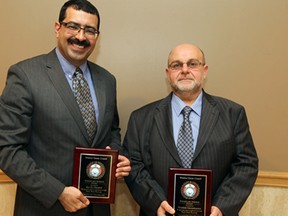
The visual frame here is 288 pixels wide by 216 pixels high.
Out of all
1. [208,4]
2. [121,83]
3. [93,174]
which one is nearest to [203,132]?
[93,174]

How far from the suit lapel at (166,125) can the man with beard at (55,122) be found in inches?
9.5

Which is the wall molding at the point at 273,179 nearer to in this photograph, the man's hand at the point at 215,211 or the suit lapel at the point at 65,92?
the man's hand at the point at 215,211

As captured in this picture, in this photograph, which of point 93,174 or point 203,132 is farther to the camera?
point 203,132

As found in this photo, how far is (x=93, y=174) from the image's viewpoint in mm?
1636

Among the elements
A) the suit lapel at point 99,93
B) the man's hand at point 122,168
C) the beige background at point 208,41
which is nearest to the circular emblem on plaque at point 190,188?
the man's hand at point 122,168

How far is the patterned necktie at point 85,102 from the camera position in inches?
68.4

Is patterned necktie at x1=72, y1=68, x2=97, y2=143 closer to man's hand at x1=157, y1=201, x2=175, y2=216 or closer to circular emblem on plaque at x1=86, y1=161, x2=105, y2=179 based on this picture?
circular emblem on plaque at x1=86, y1=161, x2=105, y2=179

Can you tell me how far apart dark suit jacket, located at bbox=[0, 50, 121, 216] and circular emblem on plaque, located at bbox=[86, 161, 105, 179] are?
12cm

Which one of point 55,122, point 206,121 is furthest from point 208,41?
point 55,122

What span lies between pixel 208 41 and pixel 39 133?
1.30 metres

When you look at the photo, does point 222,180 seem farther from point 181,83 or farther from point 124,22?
point 124,22

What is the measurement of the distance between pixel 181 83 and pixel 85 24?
0.61m

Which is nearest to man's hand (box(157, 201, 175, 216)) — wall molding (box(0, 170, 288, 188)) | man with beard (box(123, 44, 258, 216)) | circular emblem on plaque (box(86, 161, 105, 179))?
man with beard (box(123, 44, 258, 216))

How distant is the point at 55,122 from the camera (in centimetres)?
165
